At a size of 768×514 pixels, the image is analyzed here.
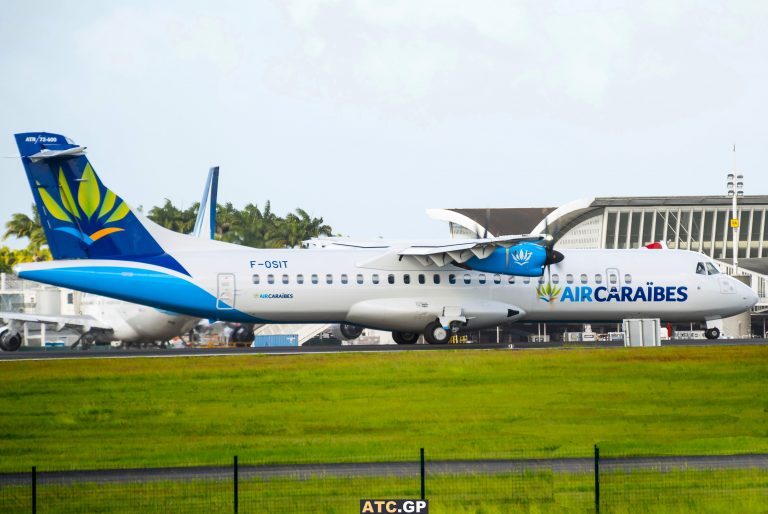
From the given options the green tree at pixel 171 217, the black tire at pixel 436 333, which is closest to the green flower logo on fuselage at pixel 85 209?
the black tire at pixel 436 333

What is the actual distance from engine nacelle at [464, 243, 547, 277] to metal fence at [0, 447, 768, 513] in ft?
72.0

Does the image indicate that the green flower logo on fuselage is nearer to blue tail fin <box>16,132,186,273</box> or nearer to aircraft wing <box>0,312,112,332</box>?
blue tail fin <box>16,132,186,273</box>

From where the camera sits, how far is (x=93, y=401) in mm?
34344

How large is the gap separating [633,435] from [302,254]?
1938 cm

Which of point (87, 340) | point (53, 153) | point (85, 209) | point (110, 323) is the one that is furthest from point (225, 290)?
point (87, 340)

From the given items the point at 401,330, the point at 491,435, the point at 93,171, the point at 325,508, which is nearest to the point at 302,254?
the point at 401,330

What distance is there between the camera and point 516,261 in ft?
151

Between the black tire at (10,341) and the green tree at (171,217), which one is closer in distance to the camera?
the black tire at (10,341)

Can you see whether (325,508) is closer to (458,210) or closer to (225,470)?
(225,470)

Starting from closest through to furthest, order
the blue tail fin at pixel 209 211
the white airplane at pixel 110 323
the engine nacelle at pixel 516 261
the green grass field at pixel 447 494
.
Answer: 1. the green grass field at pixel 447 494
2. the engine nacelle at pixel 516 261
3. the white airplane at pixel 110 323
4. the blue tail fin at pixel 209 211

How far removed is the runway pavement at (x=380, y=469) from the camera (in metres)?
22.1

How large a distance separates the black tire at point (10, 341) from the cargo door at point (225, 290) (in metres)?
15.5

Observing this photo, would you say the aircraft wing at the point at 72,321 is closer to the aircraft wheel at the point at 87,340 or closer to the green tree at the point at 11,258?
Answer: the aircraft wheel at the point at 87,340

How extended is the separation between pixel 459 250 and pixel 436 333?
371 centimetres
